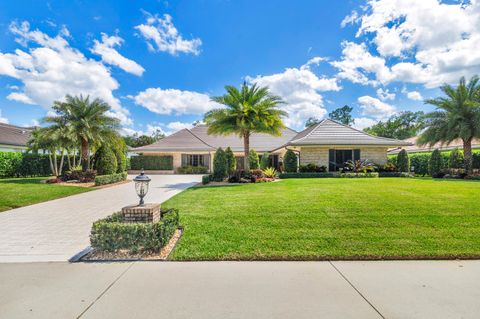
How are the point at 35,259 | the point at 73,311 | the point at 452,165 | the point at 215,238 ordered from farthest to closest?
the point at 452,165
the point at 215,238
the point at 35,259
the point at 73,311

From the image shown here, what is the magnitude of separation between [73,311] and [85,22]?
543 inches

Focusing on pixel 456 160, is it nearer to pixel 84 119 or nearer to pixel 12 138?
pixel 84 119

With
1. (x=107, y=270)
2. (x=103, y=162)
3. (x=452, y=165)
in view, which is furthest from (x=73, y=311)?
(x=452, y=165)

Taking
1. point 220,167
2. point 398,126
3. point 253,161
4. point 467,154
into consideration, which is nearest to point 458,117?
point 467,154

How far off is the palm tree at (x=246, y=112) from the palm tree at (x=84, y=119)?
7917mm

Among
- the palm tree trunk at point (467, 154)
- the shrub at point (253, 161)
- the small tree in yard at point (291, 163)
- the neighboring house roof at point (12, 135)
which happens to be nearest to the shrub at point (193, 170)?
the shrub at point (253, 161)

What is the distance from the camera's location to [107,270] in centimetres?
384

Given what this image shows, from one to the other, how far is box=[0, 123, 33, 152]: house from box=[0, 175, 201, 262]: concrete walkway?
67.6 feet

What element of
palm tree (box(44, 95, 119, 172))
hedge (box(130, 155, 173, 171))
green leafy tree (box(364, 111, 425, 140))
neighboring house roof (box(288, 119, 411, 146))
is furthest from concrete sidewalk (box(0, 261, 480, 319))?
green leafy tree (box(364, 111, 425, 140))

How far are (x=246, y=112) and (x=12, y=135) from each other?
98.4ft

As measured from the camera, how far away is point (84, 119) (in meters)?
16.2

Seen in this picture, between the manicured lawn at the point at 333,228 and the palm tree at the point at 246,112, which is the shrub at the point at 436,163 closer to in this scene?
the manicured lawn at the point at 333,228

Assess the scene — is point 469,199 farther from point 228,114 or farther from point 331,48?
point 228,114

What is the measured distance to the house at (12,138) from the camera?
24188mm
